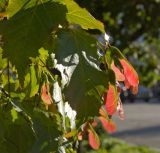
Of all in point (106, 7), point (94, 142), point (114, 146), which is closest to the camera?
point (94, 142)

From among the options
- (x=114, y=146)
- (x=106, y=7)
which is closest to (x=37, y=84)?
(x=106, y=7)

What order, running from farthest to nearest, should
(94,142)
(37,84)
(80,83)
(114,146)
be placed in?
(114,146)
(94,142)
(37,84)
(80,83)

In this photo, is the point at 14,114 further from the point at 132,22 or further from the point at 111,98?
the point at 132,22

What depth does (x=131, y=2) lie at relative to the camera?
322 inches

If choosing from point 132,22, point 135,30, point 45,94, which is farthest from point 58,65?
point 135,30

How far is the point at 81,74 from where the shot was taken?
109 centimetres

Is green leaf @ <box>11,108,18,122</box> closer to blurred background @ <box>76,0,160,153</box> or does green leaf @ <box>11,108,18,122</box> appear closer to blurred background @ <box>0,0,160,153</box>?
blurred background @ <box>0,0,160,153</box>

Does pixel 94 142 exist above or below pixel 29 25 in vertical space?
below

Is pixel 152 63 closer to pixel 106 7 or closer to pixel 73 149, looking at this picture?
pixel 106 7

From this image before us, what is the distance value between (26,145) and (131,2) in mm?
7163

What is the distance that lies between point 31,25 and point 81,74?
138 millimetres

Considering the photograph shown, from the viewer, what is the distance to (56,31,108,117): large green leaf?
1093 mm

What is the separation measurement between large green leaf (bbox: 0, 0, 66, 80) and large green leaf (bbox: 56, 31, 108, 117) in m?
0.04

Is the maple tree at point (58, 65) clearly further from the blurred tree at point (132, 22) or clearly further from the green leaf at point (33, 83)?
the blurred tree at point (132, 22)
